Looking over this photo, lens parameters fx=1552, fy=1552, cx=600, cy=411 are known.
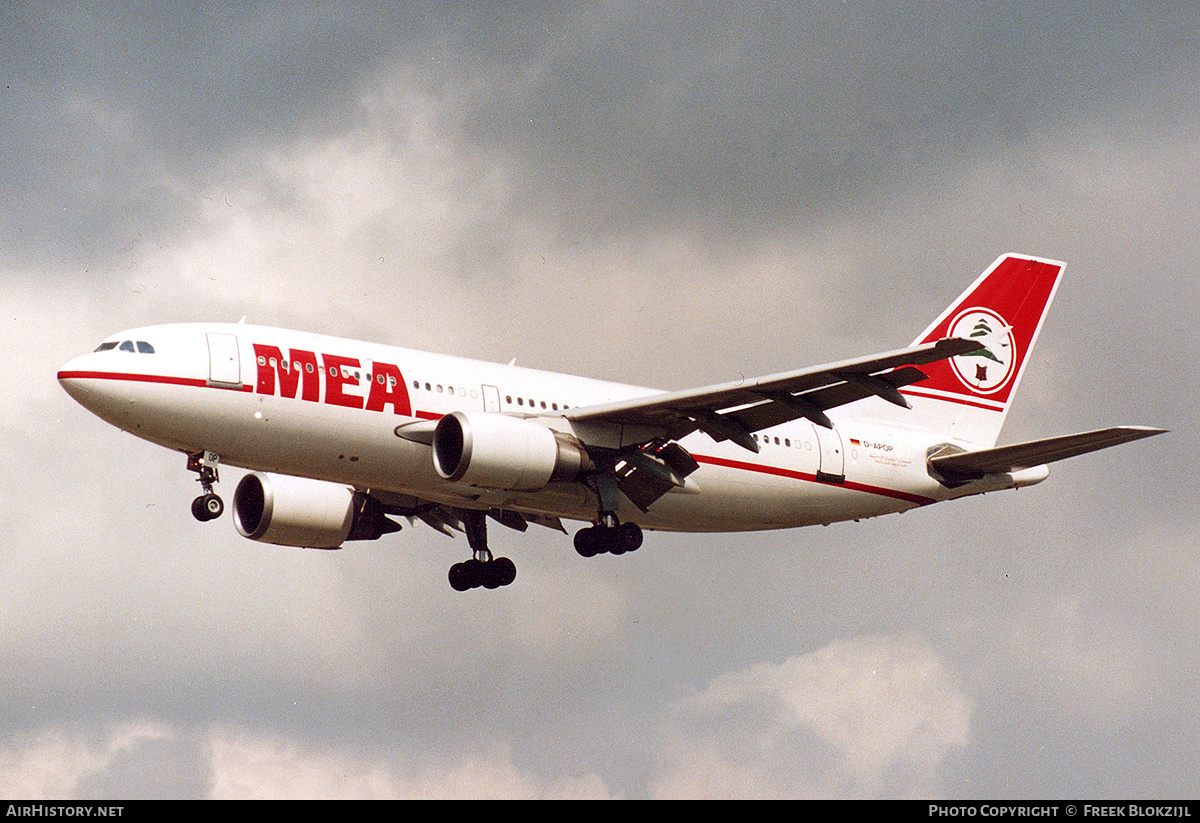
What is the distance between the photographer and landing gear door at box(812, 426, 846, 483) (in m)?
40.7

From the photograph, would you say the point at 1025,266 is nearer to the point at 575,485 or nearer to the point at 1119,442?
the point at 1119,442

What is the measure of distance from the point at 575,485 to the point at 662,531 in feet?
13.9

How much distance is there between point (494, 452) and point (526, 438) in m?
1.01

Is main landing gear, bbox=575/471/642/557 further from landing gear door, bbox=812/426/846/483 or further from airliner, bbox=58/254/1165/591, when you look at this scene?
landing gear door, bbox=812/426/846/483

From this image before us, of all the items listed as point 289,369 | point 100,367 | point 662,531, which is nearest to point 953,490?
point 662,531

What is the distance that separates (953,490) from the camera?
42.0 metres

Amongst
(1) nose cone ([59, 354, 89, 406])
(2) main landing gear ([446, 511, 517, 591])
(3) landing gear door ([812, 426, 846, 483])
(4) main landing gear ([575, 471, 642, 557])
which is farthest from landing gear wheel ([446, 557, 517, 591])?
(1) nose cone ([59, 354, 89, 406])

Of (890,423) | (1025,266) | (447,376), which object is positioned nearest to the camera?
(447,376)

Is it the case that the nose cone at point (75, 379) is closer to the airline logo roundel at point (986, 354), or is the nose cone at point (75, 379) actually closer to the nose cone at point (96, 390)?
the nose cone at point (96, 390)

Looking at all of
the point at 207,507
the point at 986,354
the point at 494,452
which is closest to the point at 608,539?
the point at 494,452

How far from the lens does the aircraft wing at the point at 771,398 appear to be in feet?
106

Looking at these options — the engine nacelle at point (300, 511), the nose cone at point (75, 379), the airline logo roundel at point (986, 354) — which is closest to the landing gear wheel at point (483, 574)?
the engine nacelle at point (300, 511)

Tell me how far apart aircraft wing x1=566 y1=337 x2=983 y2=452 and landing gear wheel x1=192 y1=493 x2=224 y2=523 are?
27.4ft

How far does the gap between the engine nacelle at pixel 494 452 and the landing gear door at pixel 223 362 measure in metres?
4.59
